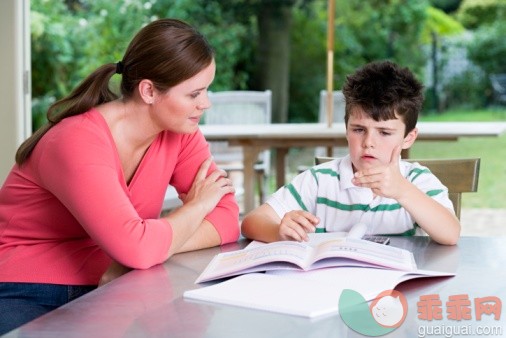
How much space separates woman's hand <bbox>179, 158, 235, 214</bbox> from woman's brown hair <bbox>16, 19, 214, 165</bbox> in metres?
0.22

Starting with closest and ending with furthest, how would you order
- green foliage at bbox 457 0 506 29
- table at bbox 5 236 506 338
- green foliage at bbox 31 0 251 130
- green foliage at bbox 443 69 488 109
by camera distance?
1. table at bbox 5 236 506 338
2. green foliage at bbox 31 0 251 130
3. green foliage at bbox 457 0 506 29
4. green foliage at bbox 443 69 488 109

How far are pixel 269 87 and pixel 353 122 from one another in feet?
23.8

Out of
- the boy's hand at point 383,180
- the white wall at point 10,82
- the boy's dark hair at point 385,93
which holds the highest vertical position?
the boy's dark hair at point 385,93

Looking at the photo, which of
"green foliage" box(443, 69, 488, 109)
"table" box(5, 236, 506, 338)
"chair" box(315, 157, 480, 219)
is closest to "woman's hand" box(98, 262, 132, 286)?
"table" box(5, 236, 506, 338)

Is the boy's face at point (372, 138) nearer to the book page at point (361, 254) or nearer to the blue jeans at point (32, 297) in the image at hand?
the book page at point (361, 254)

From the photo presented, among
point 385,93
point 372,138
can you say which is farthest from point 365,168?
point 385,93

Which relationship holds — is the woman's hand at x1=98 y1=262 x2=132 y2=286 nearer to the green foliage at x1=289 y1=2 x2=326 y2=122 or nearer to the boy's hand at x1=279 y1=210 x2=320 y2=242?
the boy's hand at x1=279 y1=210 x2=320 y2=242

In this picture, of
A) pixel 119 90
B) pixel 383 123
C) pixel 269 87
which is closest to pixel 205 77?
pixel 119 90

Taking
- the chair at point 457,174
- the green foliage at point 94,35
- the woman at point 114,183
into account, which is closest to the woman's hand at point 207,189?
the woman at point 114,183

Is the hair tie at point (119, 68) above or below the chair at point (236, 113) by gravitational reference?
above

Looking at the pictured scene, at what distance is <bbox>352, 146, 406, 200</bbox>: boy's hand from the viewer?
1.75 metres

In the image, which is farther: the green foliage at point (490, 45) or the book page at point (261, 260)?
the green foliage at point (490, 45)

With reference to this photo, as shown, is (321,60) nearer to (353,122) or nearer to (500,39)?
(500,39)

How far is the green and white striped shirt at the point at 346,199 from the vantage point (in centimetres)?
196
